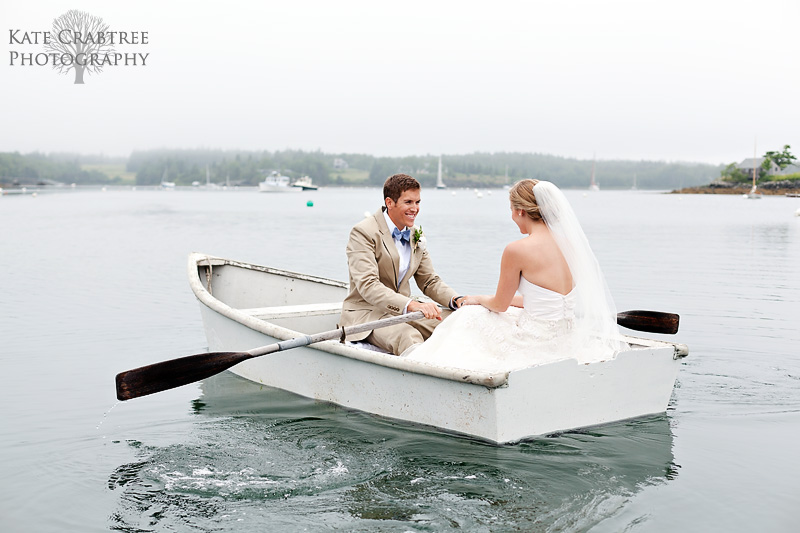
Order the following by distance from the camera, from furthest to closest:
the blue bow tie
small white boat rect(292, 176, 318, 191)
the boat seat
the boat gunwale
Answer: small white boat rect(292, 176, 318, 191)
the boat seat
the blue bow tie
the boat gunwale

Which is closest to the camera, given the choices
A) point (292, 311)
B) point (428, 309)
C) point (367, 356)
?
point (367, 356)

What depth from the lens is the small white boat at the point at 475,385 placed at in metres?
5.22

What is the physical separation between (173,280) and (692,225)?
29151mm

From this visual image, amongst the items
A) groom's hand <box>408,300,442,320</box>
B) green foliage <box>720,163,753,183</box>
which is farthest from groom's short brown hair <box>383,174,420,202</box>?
green foliage <box>720,163,753,183</box>

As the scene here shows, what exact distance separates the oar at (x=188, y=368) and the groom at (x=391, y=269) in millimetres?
347

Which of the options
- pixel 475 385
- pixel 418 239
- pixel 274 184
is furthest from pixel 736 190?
pixel 475 385

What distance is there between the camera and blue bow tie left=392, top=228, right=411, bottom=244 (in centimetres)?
662

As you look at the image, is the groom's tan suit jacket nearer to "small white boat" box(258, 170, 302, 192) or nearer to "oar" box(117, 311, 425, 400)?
"oar" box(117, 311, 425, 400)

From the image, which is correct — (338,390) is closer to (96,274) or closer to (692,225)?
(96,274)

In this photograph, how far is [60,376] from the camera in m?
8.41

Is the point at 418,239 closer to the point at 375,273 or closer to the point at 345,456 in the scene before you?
the point at 375,273

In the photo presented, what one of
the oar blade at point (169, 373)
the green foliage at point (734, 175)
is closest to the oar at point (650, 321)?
the oar blade at point (169, 373)

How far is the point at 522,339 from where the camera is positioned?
5.66 m

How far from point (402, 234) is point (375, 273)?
17.5 inches
